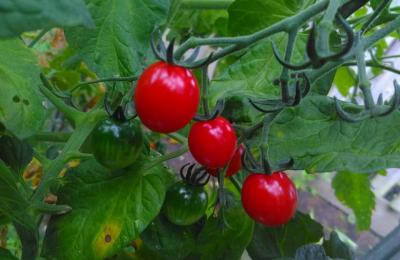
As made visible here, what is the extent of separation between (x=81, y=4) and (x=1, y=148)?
1.16 feet

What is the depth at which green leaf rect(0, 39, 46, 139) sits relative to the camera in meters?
0.60

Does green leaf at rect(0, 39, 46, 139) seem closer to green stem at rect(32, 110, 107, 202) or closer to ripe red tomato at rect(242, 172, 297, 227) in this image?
green stem at rect(32, 110, 107, 202)

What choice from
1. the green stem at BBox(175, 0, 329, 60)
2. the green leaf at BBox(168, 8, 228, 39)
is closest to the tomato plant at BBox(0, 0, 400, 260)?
the green stem at BBox(175, 0, 329, 60)

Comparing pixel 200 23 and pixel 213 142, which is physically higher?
pixel 213 142

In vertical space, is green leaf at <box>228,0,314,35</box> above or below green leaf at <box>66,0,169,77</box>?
below

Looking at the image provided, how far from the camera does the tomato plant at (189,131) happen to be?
1.65ft

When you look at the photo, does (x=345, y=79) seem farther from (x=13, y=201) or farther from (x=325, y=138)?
(x=13, y=201)

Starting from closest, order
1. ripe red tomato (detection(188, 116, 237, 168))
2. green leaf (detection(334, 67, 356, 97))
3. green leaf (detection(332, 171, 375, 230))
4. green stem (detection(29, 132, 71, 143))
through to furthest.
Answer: ripe red tomato (detection(188, 116, 237, 168)), green stem (detection(29, 132, 71, 143)), green leaf (detection(332, 171, 375, 230)), green leaf (detection(334, 67, 356, 97))

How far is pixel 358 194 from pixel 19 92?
0.86 meters

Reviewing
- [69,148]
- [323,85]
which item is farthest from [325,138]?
[69,148]

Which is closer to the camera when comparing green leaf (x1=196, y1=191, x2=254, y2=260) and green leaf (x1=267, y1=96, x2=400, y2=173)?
green leaf (x1=267, y1=96, x2=400, y2=173)

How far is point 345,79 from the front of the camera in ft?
4.45

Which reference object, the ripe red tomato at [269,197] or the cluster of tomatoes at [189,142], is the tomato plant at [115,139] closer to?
the cluster of tomatoes at [189,142]

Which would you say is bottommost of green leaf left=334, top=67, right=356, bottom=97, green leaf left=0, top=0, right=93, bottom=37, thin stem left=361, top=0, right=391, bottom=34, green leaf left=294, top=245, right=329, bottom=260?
green leaf left=334, top=67, right=356, bottom=97
